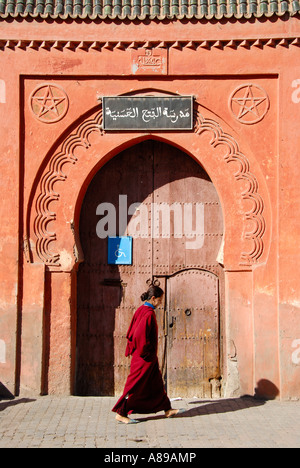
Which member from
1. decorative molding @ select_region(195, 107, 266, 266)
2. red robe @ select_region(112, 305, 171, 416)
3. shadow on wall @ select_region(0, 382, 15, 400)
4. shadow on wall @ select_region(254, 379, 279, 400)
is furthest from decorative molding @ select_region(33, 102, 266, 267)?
red robe @ select_region(112, 305, 171, 416)

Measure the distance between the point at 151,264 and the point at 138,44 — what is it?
8.99ft

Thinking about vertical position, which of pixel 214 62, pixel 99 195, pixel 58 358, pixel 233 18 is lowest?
pixel 58 358

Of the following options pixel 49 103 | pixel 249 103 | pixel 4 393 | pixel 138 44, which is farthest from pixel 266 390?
pixel 138 44

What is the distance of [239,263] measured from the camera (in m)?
7.84

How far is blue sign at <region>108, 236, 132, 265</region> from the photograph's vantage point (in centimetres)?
822

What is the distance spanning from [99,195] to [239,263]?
199 cm

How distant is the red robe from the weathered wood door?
4.63 ft

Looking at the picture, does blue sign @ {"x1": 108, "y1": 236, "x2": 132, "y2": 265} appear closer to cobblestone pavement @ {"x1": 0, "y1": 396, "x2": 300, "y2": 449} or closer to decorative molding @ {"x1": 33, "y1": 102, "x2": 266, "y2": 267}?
decorative molding @ {"x1": 33, "y1": 102, "x2": 266, "y2": 267}

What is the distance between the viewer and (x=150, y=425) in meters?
6.57

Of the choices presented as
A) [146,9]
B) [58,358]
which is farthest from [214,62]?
[58,358]

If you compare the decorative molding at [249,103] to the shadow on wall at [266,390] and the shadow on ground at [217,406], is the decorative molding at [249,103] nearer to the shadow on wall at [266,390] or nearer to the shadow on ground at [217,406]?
the shadow on wall at [266,390]

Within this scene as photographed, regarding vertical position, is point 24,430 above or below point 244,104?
below

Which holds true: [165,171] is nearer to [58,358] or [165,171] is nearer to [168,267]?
[168,267]

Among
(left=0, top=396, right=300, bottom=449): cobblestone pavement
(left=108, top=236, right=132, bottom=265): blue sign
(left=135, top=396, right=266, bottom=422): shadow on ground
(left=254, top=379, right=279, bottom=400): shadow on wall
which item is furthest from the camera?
(left=108, top=236, right=132, bottom=265): blue sign
